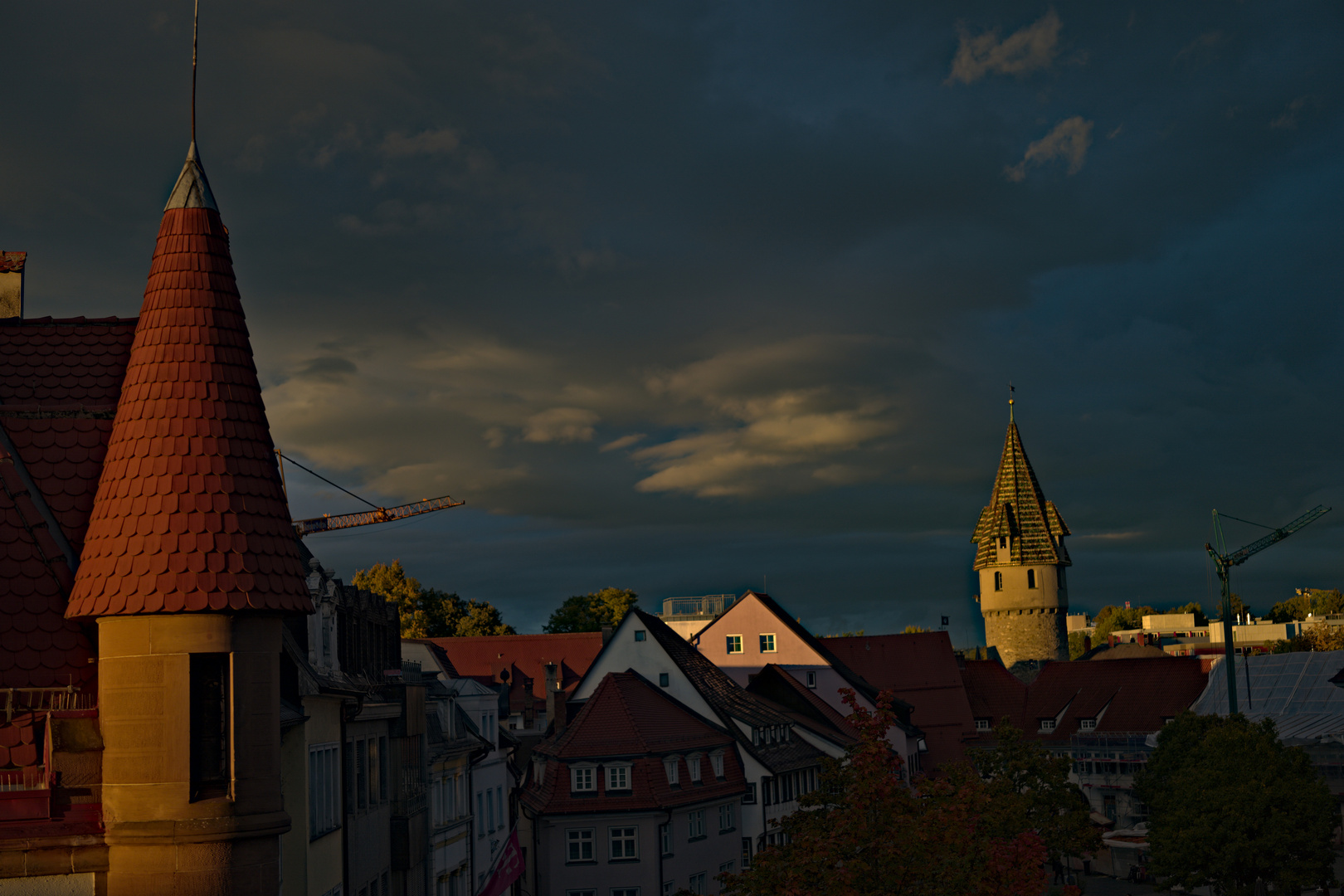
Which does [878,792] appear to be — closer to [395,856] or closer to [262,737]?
[262,737]

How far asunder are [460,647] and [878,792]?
360ft

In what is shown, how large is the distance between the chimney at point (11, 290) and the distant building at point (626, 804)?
1633 inches

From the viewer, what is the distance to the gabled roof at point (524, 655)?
128 m

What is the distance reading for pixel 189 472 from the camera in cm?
1648

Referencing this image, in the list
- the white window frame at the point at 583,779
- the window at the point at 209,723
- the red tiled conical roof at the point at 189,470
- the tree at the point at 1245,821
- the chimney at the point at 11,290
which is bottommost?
the tree at the point at 1245,821

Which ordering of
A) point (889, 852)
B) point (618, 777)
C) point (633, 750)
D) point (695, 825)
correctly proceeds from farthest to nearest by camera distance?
point (695, 825) → point (633, 750) → point (618, 777) → point (889, 852)

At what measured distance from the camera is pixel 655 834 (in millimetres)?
59781

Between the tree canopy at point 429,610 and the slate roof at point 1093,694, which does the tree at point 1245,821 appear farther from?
the tree canopy at point 429,610

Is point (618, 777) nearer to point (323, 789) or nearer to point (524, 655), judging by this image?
point (323, 789)

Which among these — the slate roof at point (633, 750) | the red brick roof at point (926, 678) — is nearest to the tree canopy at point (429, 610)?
the red brick roof at point (926, 678)

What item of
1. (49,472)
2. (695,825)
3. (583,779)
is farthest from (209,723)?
(695,825)

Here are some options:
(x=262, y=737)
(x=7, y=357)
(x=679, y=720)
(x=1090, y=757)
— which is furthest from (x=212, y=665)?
(x=1090, y=757)

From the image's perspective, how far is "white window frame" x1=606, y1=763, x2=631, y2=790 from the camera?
6084 cm

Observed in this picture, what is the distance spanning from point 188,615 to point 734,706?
194 ft
